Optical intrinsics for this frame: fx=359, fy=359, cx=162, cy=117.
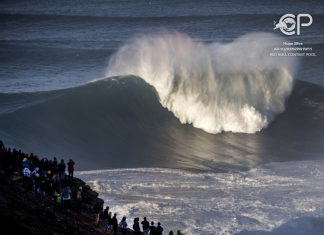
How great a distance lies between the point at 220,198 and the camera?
42.2 feet

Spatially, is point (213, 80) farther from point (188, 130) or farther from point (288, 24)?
point (288, 24)

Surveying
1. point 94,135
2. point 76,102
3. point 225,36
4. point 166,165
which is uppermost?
point 225,36

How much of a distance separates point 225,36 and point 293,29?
1284 centimetres

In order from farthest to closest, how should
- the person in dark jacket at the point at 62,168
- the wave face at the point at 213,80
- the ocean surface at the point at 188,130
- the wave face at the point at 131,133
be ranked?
the wave face at the point at 213,80 < the wave face at the point at 131,133 < the ocean surface at the point at 188,130 < the person in dark jacket at the point at 62,168

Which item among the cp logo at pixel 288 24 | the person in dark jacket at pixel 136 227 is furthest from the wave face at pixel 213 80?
the cp logo at pixel 288 24

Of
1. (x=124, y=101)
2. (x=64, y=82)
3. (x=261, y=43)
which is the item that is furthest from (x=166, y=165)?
(x=64, y=82)

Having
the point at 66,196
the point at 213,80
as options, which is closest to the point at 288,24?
the point at 213,80

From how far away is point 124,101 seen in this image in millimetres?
21922

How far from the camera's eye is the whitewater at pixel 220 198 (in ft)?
36.3

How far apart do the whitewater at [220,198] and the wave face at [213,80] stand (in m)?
6.64

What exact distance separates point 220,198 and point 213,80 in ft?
41.7

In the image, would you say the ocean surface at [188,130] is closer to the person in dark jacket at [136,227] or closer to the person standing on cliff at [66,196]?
the person in dark jacket at [136,227]

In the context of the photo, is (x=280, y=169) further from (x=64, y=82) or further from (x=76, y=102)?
(x=64, y=82)

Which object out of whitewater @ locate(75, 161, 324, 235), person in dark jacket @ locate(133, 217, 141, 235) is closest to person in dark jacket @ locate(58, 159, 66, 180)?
whitewater @ locate(75, 161, 324, 235)
